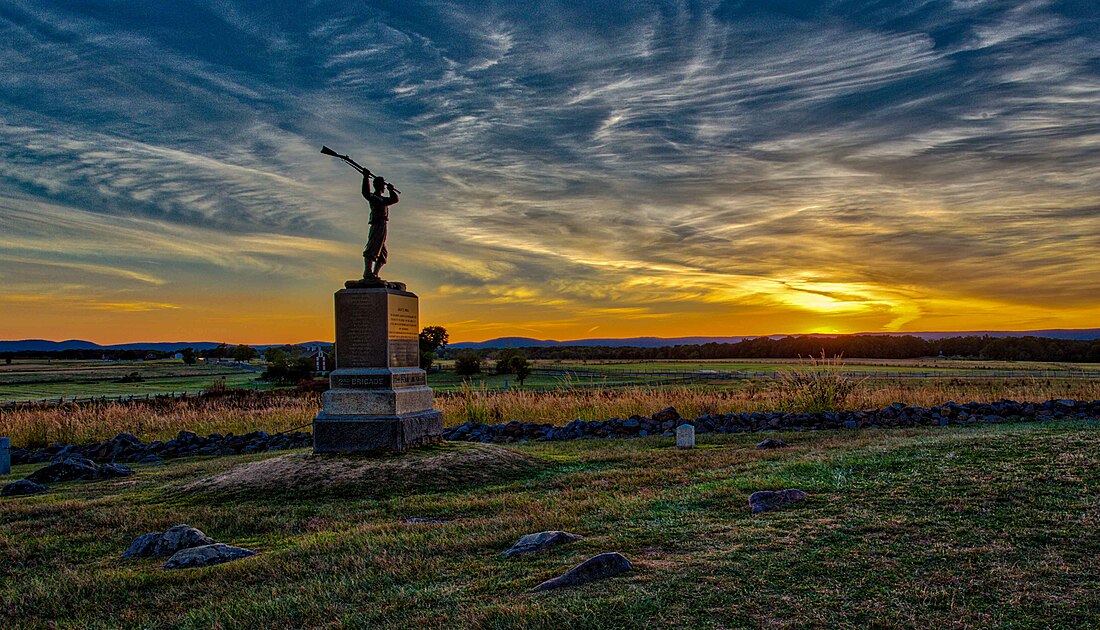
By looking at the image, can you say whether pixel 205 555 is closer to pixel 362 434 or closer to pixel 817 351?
pixel 362 434

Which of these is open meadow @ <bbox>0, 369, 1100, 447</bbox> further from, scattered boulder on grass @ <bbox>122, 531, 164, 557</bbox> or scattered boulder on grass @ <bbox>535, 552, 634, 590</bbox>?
scattered boulder on grass @ <bbox>535, 552, 634, 590</bbox>

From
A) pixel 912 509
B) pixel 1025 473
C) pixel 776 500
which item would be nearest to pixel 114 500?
pixel 776 500

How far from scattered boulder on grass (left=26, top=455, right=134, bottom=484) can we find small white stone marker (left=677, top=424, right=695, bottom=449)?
32.6ft

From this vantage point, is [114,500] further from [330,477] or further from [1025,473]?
[1025,473]

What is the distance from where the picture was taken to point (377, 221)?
40.2 feet

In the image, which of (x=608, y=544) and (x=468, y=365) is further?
(x=468, y=365)

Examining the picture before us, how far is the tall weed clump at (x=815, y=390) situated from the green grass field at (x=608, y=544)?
7.34m

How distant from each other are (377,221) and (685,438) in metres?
6.93

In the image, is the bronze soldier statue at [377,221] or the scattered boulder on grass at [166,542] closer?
the scattered boulder on grass at [166,542]

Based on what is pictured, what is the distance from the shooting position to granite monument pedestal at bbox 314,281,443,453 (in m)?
10.9

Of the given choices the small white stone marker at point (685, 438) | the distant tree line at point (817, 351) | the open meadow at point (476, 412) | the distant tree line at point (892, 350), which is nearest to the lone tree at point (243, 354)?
the distant tree line at point (817, 351)

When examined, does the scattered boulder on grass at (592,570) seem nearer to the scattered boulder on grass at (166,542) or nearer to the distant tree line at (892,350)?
the scattered boulder on grass at (166,542)

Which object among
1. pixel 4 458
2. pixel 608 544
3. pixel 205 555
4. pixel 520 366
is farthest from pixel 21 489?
pixel 520 366

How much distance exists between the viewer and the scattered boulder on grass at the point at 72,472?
1137 centimetres
